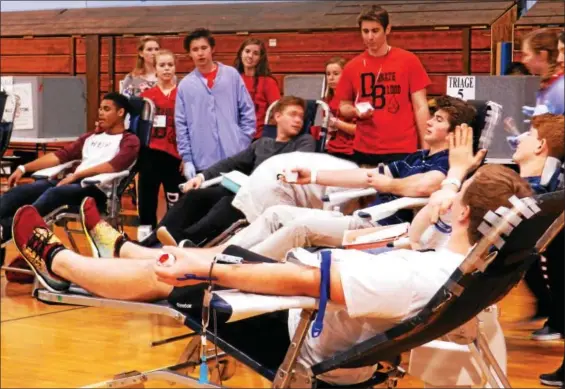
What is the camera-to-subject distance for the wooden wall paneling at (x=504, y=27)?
3.55 metres

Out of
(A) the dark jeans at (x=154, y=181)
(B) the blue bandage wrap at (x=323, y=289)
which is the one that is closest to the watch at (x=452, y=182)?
(B) the blue bandage wrap at (x=323, y=289)

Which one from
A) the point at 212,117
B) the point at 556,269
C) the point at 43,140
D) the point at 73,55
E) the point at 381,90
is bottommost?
the point at 556,269

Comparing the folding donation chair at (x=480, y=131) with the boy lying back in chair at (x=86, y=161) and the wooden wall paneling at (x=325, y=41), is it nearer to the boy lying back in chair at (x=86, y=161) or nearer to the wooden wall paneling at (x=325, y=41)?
the wooden wall paneling at (x=325, y=41)

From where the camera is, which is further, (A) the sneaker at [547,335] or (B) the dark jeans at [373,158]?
(B) the dark jeans at [373,158]

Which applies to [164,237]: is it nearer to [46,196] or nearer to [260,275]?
[46,196]

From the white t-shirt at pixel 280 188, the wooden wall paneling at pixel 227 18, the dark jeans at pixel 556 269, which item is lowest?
the dark jeans at pixel 556 269

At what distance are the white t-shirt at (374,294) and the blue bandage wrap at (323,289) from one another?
30 mm

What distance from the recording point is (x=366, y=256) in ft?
7.61

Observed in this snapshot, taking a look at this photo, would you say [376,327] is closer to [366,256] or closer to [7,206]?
[366,256]

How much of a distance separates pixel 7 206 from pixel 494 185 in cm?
265

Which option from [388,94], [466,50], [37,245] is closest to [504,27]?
[466,50]

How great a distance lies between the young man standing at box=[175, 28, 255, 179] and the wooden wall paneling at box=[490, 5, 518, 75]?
146 cm

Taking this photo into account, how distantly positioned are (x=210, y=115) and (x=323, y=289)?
108 inches

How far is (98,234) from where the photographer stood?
10.1ft
